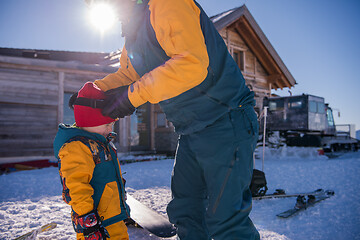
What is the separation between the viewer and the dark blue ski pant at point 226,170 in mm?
1409

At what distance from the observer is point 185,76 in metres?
1.23

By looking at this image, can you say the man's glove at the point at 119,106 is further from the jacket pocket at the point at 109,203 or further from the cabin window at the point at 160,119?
the cabin window at the point at 160,119

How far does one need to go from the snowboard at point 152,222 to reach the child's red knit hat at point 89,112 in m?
1.23

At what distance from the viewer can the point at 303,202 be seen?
3328mm

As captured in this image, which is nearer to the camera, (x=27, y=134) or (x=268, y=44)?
(x=27, y=134)

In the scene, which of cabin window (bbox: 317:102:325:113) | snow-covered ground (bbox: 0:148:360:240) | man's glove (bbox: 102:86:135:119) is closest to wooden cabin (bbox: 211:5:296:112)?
cabin window (bbox: 317:102:325:113)

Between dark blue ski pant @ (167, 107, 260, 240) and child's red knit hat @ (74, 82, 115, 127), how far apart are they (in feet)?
2.39

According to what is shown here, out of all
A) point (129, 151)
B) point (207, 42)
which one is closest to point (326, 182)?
point (207, 42)

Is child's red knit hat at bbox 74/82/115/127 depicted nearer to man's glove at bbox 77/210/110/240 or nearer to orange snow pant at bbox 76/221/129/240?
man's glove at bbox 77/210/110/240

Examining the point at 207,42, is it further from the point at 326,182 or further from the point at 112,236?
the point at 326,182

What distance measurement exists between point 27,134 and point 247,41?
36.2ft

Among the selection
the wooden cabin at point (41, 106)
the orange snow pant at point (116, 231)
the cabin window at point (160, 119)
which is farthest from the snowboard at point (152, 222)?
the cabin window at point (160, 119)

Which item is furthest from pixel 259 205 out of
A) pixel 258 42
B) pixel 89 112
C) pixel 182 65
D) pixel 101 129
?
pixel 258 42

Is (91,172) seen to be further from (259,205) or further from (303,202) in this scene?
(303,202)
